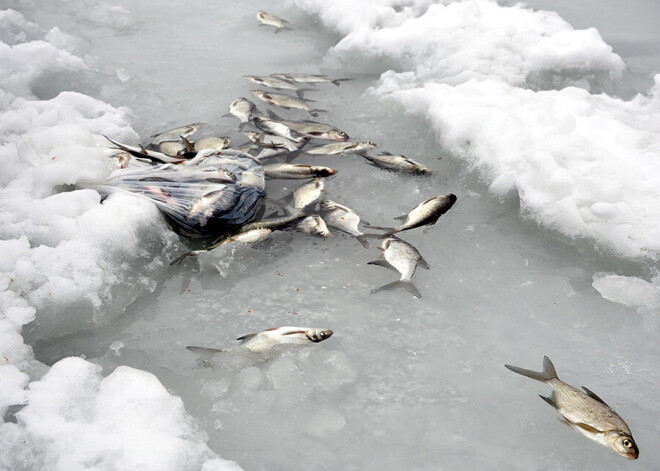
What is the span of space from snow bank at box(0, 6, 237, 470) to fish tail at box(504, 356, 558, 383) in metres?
1.38

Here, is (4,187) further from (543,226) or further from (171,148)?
(543,226)

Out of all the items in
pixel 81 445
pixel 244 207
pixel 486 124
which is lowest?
pixel 81 445

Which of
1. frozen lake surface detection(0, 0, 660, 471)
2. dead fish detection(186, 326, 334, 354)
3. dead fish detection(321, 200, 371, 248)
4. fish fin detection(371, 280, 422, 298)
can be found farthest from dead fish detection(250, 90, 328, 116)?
dead fish detection(186, 326, 334, 354)

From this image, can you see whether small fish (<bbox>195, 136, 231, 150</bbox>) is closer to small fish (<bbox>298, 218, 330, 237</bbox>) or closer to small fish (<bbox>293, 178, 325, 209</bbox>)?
small fish (<bbox>293, 178, 325, 209</bbox>)

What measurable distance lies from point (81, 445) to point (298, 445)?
865 millimetres

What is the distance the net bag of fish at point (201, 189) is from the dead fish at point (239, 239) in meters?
0.17

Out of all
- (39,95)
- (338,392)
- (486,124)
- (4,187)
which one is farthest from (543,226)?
(39,95)

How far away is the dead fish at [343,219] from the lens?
351 cm

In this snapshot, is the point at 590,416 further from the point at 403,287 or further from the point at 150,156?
the point at 150,156

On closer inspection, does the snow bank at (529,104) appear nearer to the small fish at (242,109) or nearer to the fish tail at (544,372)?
the fish tail at (544,372)

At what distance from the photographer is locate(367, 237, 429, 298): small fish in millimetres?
3189

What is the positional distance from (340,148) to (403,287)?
1.45 m

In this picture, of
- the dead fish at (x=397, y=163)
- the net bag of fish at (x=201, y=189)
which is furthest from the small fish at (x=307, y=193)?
the dead fish at (x=397, y=163)

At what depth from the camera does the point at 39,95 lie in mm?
5078
